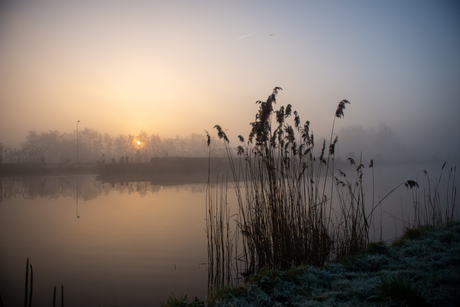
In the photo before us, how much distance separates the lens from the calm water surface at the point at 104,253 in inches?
118

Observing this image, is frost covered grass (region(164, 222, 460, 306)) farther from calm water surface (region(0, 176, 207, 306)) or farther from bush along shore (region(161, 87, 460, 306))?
calm water surface (region(0, 176, 207, 306))

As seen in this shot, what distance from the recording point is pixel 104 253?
13.9 ft

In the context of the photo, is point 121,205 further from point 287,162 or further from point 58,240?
point 287,162

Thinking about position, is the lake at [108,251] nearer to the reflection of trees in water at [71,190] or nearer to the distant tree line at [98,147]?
the reflection of trees in water at [71,190]

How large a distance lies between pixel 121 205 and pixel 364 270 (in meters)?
7.79

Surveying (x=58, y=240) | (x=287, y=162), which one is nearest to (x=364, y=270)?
(x=287, y=162)

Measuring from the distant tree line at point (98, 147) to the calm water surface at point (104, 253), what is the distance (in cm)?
2541

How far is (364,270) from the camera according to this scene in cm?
229

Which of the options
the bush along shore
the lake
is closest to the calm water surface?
the lake

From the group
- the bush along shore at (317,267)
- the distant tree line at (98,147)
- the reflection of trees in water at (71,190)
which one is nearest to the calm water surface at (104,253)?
the bush along shore at (317,267)

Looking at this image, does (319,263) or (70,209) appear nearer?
(319,263)

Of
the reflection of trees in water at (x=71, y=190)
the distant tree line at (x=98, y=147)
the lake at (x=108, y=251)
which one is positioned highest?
the distant tree line at (x=98, y=147)

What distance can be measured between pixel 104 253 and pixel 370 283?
12.7 ft

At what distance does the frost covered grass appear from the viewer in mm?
1593
